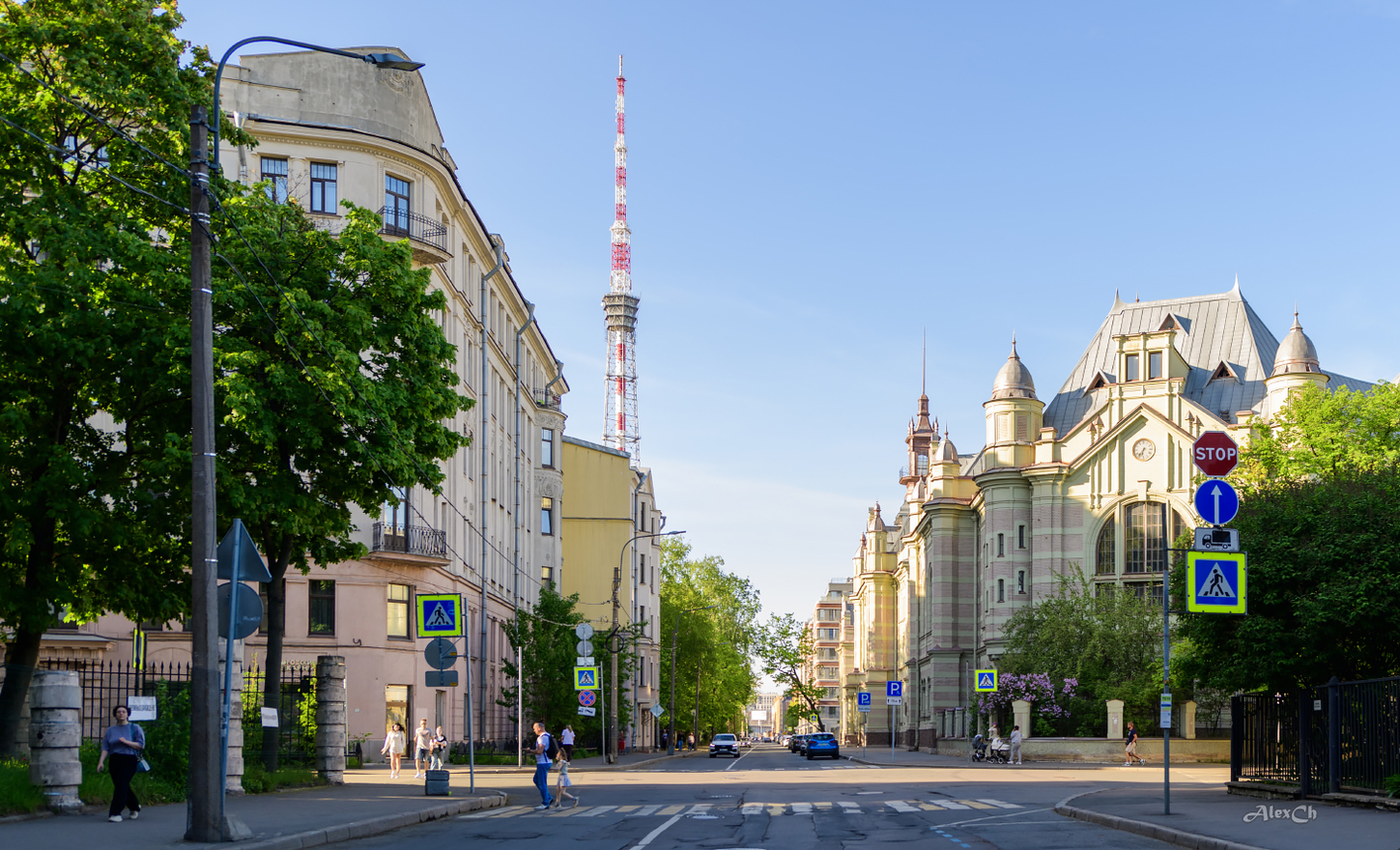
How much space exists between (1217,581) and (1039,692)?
43756 millimetres

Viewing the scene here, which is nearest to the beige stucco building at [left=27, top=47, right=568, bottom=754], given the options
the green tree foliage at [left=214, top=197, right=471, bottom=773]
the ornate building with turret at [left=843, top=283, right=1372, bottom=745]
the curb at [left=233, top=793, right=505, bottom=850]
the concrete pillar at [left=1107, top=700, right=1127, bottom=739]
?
the green tree foliage at [left=214, top=197, right=471, bottom=773]

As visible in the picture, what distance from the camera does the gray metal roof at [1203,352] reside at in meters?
72.8

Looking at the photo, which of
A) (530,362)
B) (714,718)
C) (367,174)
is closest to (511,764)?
(367,174)

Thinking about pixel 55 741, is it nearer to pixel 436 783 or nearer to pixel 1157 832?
pixel 436 783

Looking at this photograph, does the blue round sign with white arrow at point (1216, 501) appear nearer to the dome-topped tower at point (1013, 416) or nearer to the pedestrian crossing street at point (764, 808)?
the pedestrian crossing street at point (764, 808)

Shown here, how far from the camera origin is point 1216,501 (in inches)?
777

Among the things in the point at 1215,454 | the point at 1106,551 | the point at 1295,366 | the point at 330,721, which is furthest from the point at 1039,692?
the point at 1215,454

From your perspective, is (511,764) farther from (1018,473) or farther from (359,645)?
(1018,473)

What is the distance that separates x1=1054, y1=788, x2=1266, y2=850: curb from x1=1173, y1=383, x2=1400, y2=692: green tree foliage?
4150 mm

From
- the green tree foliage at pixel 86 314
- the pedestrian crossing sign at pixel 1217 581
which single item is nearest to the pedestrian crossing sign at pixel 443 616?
the green tree foliage at pixel 86 314

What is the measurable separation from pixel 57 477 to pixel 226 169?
2100 centimetres

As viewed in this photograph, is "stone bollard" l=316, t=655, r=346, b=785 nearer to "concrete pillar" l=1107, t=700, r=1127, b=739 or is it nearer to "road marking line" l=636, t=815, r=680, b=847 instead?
"road marking line" l=636, t=815, r=680, b=847

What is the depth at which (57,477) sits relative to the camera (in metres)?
22.1

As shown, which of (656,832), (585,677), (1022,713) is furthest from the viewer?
(1022,713)
